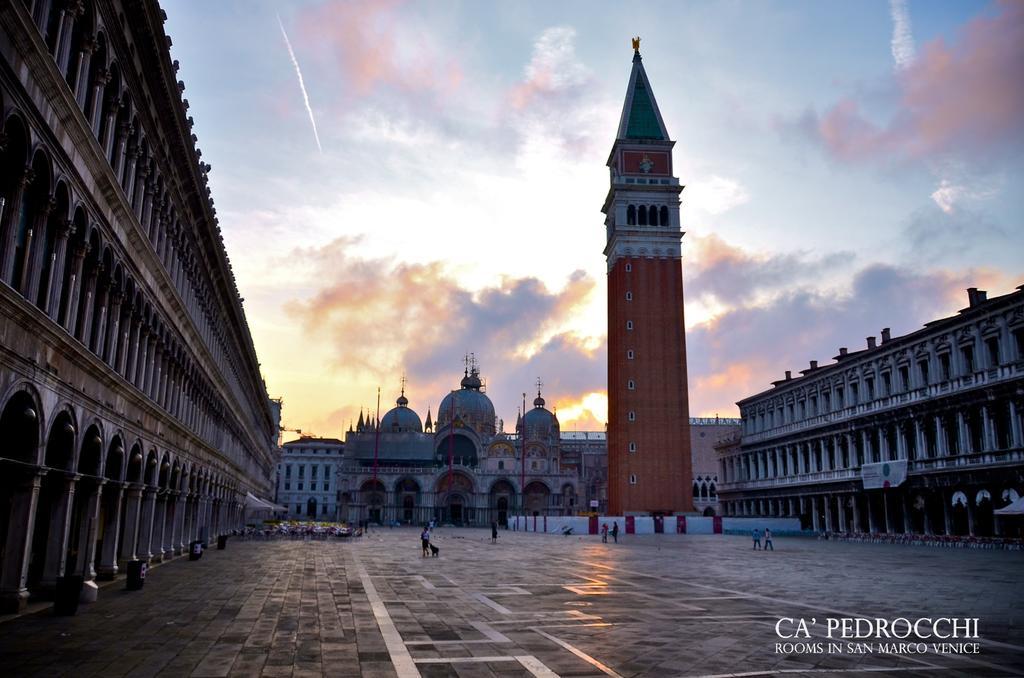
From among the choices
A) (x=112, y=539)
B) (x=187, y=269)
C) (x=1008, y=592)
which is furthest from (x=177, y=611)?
(x=1008, y=592)

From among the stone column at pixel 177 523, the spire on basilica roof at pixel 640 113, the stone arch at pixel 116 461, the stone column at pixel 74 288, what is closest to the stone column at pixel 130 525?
the stone arch at pixel 116 461

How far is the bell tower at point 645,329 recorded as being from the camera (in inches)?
3255

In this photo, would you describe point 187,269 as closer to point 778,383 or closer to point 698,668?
point 698,668

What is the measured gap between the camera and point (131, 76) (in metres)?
19.5

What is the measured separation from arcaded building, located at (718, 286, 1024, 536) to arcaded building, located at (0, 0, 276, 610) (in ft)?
139

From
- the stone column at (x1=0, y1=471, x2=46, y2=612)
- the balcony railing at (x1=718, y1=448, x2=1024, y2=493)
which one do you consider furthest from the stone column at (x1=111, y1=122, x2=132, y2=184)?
the balcony railing at (x1=718, y1=448, x2=1024, y2=493)

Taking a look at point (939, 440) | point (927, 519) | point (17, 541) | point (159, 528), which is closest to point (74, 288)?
point (17, 541)

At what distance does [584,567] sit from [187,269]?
1956 centimetres

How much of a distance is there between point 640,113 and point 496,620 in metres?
86.2

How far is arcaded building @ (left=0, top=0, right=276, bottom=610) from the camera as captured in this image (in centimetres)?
1310

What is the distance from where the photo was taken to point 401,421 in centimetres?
13462

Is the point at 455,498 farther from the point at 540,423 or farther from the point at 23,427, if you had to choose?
the point at 23,427

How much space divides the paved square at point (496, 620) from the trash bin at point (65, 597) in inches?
13.1

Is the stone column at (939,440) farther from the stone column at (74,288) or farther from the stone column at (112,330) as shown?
the stone column at (74,288)
